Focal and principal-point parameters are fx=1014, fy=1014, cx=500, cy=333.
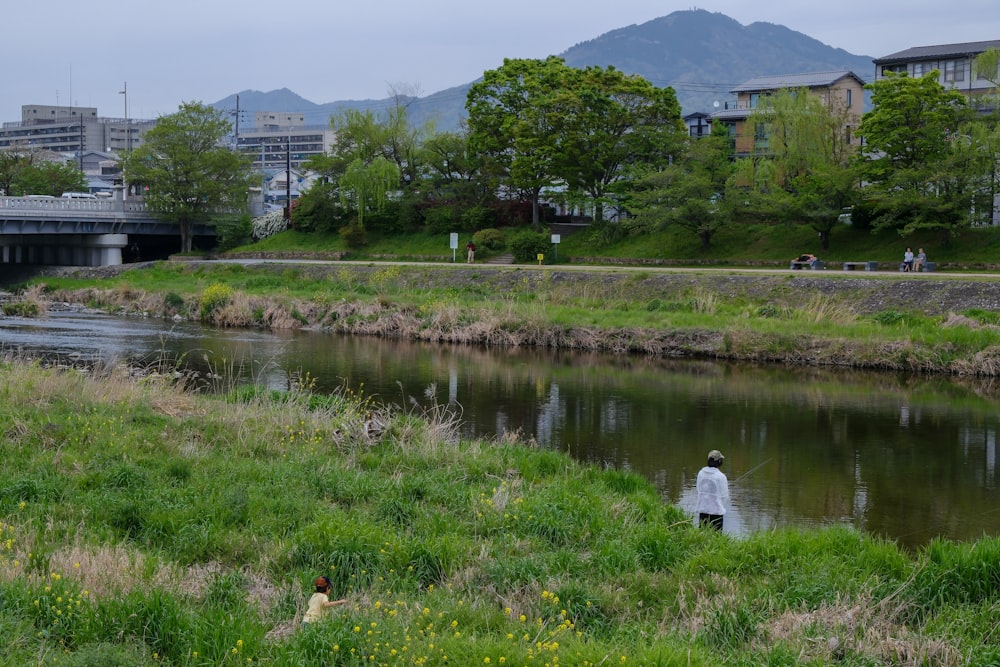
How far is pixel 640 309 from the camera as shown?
40.5 metres

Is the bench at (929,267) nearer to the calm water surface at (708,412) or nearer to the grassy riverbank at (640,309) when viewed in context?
the grassy riverbank at (640,309)

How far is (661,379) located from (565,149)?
31.5m

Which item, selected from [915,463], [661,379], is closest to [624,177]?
[661,379]

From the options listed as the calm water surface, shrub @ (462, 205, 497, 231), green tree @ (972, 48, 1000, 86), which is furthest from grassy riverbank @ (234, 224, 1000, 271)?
the calm water surface

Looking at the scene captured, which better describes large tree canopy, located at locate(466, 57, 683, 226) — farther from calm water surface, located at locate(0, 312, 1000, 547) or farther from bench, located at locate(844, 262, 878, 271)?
calm water surface, located at locate(0, 312, 1000, 547)

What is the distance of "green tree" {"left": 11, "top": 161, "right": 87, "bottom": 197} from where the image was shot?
85.4 meters

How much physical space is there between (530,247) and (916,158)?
20787mm

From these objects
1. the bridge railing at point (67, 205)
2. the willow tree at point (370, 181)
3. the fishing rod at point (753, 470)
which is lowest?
the fishing rod at point (753, 470)

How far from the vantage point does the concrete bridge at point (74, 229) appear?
57.2 metres

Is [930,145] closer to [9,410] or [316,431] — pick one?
[316,431]

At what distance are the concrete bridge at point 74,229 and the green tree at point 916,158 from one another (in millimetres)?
44834

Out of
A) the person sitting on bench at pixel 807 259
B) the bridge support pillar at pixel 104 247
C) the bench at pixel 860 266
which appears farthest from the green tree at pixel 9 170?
the bench at pixel 860 266

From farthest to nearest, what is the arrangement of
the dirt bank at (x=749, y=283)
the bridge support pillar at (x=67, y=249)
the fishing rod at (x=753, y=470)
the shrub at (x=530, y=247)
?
the bridge support pillar at (x=67, y=249)
the shrub at (x=530, y=247)
the dirt bank at (x=749, y=283)
the fishing rod at (x=753, y=470)

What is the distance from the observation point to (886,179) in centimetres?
4978
